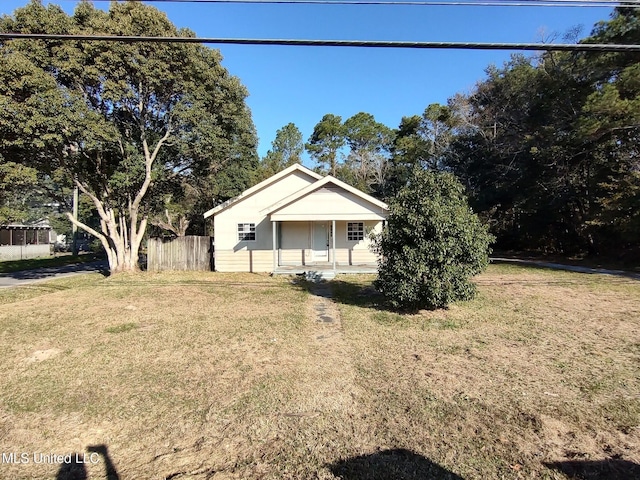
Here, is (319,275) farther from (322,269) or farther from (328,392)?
(328,392)

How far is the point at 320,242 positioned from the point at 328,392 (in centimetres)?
1371

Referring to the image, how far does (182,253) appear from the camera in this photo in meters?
19.0

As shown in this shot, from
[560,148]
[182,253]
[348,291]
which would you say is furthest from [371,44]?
[560,148]

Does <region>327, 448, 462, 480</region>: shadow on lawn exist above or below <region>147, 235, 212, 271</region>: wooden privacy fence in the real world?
below

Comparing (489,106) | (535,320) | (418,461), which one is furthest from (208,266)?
(489,106)

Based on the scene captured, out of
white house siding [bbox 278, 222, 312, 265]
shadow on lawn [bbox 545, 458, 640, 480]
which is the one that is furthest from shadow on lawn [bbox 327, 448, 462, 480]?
white house siding [bbox 278, 222, 312, 265]

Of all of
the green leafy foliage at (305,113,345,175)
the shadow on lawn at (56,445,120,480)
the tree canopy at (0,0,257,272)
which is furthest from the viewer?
the green leafy foliage at (305,113,345,175)

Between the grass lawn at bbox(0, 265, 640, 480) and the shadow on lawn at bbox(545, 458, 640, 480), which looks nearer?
the shadow on lawn at bbox(545, 458, 640, 480)

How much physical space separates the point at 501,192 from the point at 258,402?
26596 millimetres

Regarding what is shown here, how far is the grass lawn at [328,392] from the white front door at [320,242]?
892 centimetres

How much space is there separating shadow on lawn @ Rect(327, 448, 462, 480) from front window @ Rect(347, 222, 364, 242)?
1483 cm

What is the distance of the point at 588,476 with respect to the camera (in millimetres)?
3066

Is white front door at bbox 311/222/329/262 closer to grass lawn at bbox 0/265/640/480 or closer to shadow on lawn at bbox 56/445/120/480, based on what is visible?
grass lawn at bbox 0/265/640/480

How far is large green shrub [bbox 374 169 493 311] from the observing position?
28.1 ft
